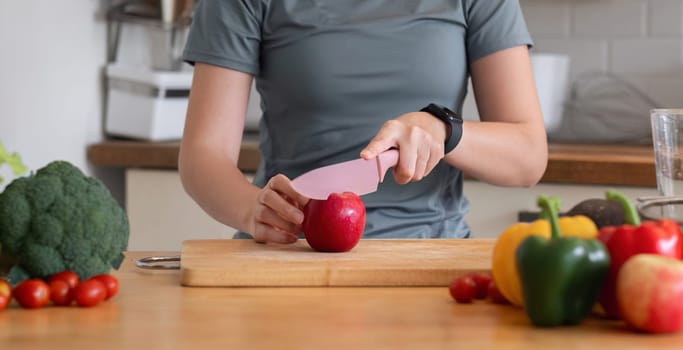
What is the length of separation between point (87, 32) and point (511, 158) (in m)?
1.56

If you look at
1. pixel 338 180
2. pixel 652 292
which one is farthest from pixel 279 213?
pixel 652 292

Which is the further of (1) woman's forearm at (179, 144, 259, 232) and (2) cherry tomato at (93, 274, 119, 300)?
(1) woman's forearm at (179, 144, 259, 232)

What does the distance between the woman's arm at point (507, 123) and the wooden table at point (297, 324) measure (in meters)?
0.45

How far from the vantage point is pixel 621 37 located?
113 inches

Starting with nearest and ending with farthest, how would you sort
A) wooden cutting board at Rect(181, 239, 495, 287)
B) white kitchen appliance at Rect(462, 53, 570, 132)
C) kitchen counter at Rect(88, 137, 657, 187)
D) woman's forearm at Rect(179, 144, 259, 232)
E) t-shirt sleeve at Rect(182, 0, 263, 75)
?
1. wooden cutting board at Rect(181, 239, 495, 287)
2. woman's forearm at Rect(179, 144, 259, 232)
3. t-shirt sleeve at Rect(182, 0, 263, 75)
4. kitchen counter at Rect(88, 137, 657, 187)
5. white kitchen appliance at Rect(462, 53, 570, 132)

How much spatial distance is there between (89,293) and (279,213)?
0.38 meters

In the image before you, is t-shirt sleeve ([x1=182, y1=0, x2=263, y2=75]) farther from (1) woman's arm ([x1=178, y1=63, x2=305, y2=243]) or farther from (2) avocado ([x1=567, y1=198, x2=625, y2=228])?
(2) avocado ([x1=567, y1=198, x2=625, y2=228])

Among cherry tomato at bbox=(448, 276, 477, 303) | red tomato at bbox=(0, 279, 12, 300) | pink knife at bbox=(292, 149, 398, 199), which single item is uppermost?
pink knife at bbox=(292, 149, 398, 199)

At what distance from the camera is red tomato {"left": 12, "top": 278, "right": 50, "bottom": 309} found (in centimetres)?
105

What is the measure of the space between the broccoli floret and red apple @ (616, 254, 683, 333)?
1.74 ft

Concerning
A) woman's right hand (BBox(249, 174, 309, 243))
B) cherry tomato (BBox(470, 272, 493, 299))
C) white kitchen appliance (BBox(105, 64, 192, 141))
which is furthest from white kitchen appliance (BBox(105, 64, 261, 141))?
cherry tomato (BBox(470, 272, 493, 299))

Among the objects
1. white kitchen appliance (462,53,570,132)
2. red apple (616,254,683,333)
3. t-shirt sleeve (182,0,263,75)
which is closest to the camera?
red apple (616,254,683,333)

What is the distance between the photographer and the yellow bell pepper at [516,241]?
0.99 m

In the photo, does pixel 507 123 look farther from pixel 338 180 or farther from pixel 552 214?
pixel 552 214
